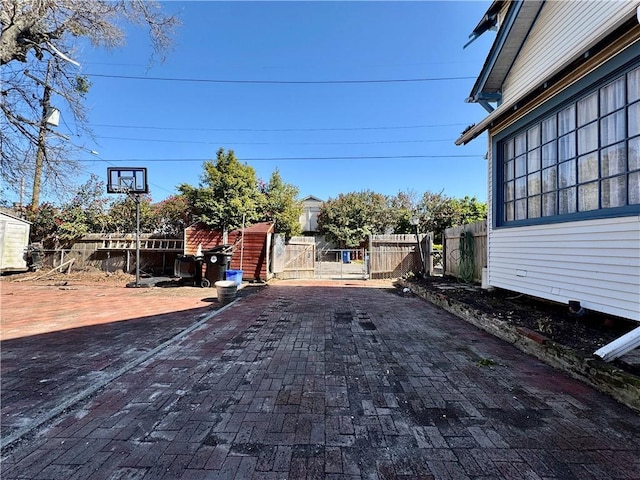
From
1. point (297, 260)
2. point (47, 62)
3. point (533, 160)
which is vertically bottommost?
point (297, 260)

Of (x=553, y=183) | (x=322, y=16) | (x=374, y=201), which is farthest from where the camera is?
(x=374, y=201)

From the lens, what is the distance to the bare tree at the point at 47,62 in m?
6.82

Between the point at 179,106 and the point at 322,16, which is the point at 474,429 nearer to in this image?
the point at 322,16

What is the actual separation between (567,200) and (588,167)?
58 centimetres

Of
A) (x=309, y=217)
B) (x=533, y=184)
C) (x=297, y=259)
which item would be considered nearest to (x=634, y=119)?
(x=533, y=184)

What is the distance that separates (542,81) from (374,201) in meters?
21.1

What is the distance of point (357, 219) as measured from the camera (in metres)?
25.4

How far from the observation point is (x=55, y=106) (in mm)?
8477

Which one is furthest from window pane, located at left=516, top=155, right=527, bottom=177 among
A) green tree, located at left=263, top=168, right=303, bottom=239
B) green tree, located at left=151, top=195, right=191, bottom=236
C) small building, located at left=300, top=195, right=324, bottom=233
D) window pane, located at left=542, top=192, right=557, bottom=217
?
small building, located at left=300, top=195, right=324, bottom=233

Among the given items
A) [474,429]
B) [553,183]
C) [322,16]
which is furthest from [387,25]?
[474,429]

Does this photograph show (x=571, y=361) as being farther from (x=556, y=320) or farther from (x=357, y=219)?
(x=357, y=219)

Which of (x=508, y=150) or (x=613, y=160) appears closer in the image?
(x=613, y=160)

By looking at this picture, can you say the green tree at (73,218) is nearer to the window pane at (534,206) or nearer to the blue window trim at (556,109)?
the blue window trim at (556,109)

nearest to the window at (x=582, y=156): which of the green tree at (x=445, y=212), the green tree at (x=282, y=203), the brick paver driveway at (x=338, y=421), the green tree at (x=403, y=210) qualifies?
the brick paver driveway at (x=338, y=421)
